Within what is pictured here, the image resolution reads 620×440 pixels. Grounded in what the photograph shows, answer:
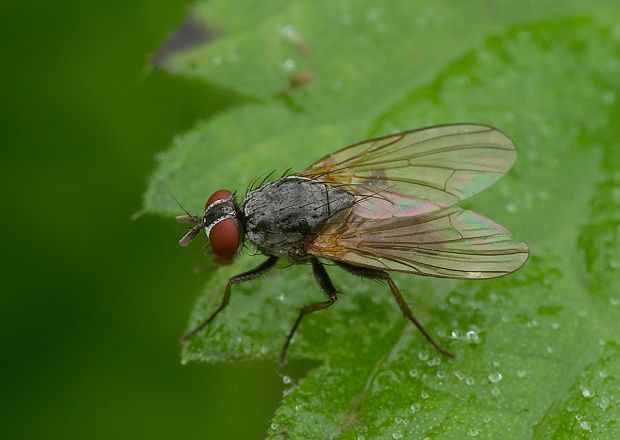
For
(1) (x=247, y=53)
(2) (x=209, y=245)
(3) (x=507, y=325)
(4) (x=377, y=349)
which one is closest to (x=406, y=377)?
(4) (x=377, y=349)

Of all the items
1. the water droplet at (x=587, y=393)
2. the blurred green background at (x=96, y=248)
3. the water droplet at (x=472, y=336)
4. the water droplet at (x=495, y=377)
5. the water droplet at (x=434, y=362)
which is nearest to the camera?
the water droplet at (x=587, y=393)

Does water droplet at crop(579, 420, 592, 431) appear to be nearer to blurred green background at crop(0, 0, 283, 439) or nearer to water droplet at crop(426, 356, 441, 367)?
water droplet at crop(426, 356, 441, 367)

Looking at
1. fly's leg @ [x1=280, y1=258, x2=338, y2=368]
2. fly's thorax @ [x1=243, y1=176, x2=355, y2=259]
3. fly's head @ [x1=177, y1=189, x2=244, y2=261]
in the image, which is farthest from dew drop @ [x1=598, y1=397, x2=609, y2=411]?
fly's head @ [x1=177, y1=189, x2=244, y2=261]

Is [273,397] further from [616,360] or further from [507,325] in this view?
[616,360]

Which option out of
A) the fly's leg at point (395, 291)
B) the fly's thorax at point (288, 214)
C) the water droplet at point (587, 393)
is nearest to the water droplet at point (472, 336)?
the fly's leg at point (395, 291)

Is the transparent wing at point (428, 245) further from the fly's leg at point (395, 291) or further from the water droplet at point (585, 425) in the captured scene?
the water droplet at point (585, 425)

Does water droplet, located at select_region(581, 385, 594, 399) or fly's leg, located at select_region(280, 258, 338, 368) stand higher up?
fly's leg, located at select_region(280, 258, 338, 368)

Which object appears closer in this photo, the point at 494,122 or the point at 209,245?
the point at 209,245
